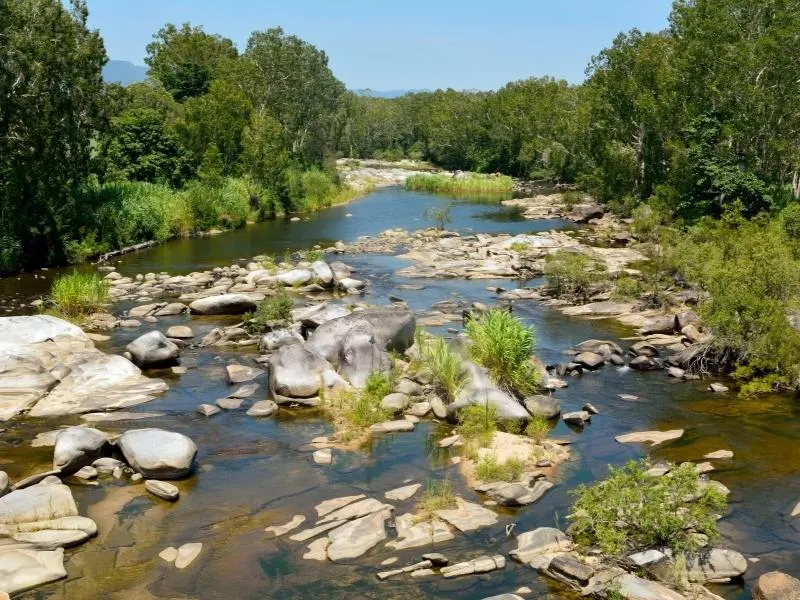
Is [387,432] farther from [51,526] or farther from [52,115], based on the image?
[52,115]

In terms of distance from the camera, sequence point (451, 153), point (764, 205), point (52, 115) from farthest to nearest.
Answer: point (451, 153) < point (764, 205) < point (52, 115)

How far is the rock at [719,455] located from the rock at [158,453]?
1003cm

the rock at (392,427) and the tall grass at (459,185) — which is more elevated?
the tall grass at (459,185)

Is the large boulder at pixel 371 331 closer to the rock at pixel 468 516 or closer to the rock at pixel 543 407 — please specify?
the rock at pixel 543 407

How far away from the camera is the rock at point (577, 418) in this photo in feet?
54.0

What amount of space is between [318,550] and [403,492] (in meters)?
2.38

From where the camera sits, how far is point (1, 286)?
3000 cm

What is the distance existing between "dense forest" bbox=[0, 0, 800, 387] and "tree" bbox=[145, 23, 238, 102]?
0.24 metres

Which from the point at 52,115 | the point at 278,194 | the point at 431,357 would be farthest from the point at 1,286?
the point at 278,194

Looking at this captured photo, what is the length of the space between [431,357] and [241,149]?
40337 mm

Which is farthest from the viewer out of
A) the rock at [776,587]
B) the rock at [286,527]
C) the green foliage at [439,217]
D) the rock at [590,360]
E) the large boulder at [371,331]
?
the green foliage at [439,217]

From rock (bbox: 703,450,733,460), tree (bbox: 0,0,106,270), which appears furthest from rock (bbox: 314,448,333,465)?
tree (bbox: 0,0,106,270)

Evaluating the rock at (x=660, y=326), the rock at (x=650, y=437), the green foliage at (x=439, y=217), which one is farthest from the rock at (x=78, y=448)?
the green foliage at (x=439, y=217)

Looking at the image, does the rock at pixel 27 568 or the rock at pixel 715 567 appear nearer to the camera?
the rock at pixel 27 568
